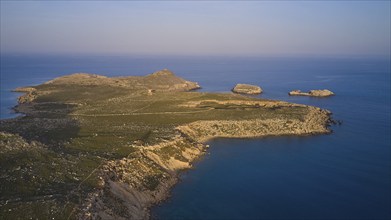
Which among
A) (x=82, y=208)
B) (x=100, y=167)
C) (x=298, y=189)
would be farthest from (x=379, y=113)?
(x=82, y=208)

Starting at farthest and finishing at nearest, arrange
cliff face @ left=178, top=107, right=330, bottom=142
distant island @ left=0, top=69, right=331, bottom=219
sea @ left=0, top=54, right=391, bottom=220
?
1. cliff face @ left=178, top=107, right=330, bottom=142
2. sea @ left=0, top=54, right=391, bottom=220
3. distant island @ left=0, top=69, right=331, bottom=219

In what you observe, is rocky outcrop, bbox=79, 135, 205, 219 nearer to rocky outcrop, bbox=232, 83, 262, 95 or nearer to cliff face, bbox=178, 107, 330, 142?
cliff face, bbox=178, 107, 330, 142

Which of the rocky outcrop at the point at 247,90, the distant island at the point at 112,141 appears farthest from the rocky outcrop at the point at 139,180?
the rocky outcrop at the point at 247,90

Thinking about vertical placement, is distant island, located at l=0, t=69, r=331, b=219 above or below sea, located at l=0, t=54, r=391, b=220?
above

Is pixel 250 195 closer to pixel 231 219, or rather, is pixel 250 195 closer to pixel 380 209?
pixel 231 219

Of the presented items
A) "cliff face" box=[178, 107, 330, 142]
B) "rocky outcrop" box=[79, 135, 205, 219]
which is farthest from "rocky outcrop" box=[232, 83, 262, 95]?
"rocky outcrop" box=[79, 135, 205, 219]

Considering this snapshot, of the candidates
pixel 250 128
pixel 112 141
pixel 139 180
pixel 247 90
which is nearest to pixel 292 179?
pixel 139 180

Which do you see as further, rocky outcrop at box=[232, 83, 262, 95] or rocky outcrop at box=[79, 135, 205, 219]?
rocky outcrop at box=[232, 83, 262, 95]

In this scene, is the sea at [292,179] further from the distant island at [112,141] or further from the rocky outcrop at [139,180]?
the distant island at [112,141]

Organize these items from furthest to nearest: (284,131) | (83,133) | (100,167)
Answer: (284,131) < (83,133) < (100,167)
